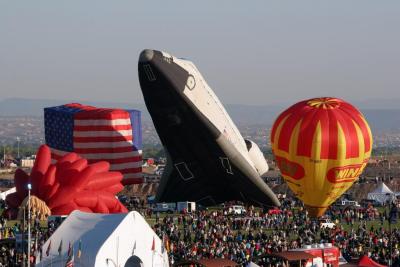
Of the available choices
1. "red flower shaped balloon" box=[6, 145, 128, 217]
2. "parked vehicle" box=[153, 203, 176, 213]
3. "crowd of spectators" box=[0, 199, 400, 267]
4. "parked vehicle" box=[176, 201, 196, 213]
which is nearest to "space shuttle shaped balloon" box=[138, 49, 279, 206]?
"parked vehicle" box=[176, 201, 196, 213]

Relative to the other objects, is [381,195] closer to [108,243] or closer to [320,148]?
[320,148]

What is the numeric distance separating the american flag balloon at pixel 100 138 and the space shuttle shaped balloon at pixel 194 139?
4425mm

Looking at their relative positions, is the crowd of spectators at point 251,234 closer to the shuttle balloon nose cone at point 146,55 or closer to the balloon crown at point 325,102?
the balloon crown at point 325,102

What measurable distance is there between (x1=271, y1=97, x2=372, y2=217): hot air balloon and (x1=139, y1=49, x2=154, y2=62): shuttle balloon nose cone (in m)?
7.50

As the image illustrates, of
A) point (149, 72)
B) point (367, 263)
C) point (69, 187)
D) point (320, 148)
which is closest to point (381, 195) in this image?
point (320, 148)

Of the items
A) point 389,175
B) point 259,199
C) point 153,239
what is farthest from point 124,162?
point 389,175

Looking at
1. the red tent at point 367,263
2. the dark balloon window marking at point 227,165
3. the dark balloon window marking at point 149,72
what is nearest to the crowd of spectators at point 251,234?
the red tent at point 367,263

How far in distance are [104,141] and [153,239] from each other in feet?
95.1

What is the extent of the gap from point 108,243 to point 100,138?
30512mm

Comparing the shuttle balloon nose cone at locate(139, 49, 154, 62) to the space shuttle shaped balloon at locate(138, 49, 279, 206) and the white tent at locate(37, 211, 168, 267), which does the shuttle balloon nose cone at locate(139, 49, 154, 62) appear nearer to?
the space shuttle shaped balloon at locate(138, 49, 279, 206)

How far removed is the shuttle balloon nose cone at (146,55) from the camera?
49.4 m

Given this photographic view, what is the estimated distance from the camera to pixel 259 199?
181ft

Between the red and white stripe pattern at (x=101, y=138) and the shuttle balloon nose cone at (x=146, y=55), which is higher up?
the shuttle balloon nose cone at (x=146, y=55)

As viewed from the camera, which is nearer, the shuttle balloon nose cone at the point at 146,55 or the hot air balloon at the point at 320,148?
the shuttle balloon nose cone at the point at 146,55
